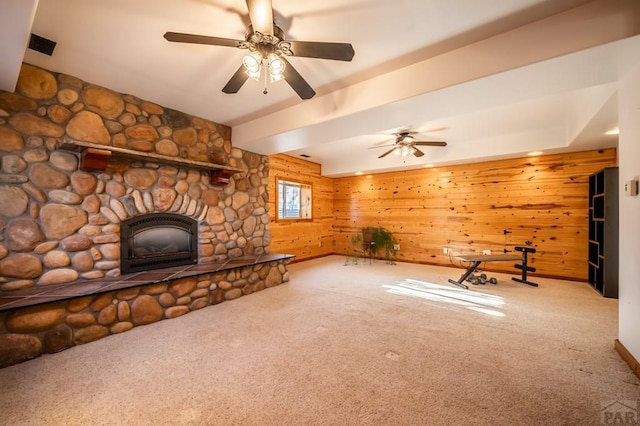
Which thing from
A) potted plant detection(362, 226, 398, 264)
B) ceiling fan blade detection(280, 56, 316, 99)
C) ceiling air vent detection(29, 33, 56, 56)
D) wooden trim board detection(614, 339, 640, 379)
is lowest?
wooden trim board detection(614, 339, 640, 379)

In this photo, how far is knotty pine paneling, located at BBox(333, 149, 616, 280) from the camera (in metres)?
4.40

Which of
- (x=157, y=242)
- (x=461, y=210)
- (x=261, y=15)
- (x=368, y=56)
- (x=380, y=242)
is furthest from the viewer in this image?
(x=380, y=242)

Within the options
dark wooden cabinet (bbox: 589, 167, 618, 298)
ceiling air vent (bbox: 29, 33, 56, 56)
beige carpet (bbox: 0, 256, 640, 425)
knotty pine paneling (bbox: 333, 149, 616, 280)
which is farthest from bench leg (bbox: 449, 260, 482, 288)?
ceiling air vent (bbox: 29, 33, 56, 56)

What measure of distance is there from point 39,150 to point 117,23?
1.51 metres

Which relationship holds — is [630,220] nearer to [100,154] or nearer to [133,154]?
[133,154]

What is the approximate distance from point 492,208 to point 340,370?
4.78m

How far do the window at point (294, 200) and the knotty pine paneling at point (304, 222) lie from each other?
0.15m

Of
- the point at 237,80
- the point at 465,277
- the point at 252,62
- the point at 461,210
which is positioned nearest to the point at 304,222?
the point at 461,210

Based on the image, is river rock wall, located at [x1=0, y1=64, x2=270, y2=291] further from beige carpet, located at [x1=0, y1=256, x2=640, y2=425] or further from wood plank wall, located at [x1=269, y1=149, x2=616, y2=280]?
wood plank wall, located at [x1=269, y1=149, x2=616, y2=280]

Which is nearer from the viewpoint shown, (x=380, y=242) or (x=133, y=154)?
(x=133, y=154)

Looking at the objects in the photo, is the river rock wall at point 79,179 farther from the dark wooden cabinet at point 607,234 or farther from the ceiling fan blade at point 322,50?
the dark wooden cabinet at point 607,234

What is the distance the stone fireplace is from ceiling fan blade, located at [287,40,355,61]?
2.06 metres

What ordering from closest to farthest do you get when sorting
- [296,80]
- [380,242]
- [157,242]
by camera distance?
[296,80]
[157,242]
[380,242]

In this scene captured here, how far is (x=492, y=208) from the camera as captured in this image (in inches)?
200
